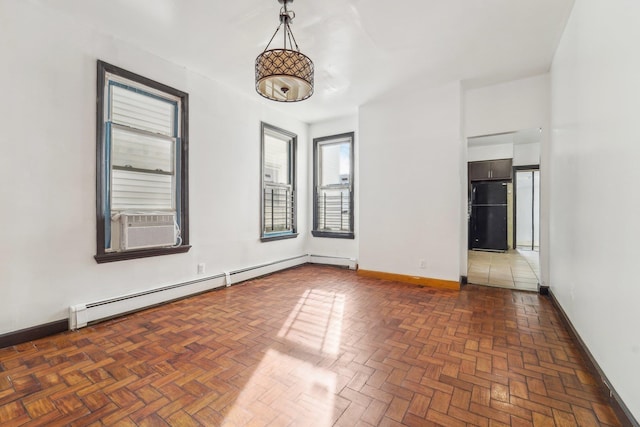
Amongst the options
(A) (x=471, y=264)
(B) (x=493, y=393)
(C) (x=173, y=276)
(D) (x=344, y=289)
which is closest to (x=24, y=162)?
(C) (x=173, y=276)

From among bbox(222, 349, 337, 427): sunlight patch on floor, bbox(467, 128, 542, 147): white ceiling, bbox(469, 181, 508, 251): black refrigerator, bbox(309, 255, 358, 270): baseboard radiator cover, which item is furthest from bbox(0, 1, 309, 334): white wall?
bbox(469, 181, 508, 251): black refrigerator

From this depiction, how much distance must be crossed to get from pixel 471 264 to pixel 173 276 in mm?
5196

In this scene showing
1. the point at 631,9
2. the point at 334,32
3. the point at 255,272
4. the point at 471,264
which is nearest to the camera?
the point at 631,9

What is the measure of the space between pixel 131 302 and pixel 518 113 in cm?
514

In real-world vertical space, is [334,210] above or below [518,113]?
below

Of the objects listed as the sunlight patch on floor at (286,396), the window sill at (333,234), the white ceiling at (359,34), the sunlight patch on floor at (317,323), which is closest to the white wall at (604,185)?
the white ceiling at (359,34)

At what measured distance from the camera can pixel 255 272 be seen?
4363 mm

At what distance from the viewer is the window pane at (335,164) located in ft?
17.5

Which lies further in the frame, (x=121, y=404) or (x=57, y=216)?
(x=57, y=216)

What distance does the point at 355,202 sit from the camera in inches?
204

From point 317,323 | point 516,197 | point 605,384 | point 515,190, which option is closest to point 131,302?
point 317,323

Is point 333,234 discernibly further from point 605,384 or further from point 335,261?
point 605,384

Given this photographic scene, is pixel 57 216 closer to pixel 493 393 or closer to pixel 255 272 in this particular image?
pixel 255 272

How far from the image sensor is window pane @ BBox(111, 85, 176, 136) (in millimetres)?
2895
